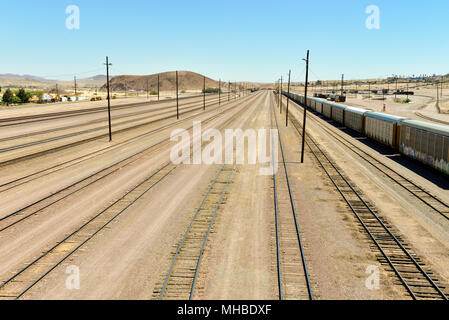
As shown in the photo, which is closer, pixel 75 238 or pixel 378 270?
pixel 378 270

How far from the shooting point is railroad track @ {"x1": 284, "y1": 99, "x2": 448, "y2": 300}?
10812 millimetres

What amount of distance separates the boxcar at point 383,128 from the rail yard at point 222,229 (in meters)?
3.50

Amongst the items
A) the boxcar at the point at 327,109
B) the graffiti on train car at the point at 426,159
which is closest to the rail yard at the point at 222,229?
the graffiti on train car at the point at 426,159

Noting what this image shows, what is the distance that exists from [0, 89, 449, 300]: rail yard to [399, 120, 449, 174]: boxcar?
35.3 inches

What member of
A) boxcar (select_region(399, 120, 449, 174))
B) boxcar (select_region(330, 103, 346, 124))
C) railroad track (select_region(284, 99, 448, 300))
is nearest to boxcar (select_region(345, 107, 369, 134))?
boxcar (select_region(330, 103, 346, 124))

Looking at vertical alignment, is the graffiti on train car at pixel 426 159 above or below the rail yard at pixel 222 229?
above

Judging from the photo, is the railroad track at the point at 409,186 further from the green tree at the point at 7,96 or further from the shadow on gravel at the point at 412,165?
the green tree at the point at 7,96

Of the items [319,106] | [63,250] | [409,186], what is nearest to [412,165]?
[409,186]

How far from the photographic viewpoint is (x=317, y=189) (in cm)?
2153

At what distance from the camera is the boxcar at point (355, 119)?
43594mm

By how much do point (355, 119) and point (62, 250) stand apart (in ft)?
141
